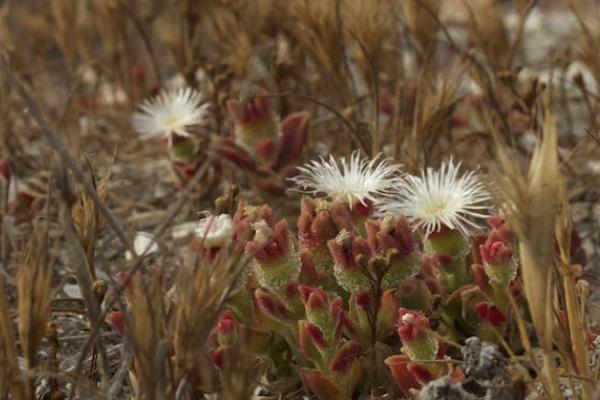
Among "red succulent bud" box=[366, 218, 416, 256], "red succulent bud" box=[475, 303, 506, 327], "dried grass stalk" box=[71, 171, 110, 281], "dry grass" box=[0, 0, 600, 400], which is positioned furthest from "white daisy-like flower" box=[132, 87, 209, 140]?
"red succulent bud" box=[475, 303, 506, 327]

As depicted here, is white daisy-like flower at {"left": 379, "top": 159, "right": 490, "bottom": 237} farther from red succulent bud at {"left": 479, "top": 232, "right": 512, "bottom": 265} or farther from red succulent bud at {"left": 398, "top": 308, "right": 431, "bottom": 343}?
red succulent bud at {"left": 398, "top": 308, "right": 431, "bottom": 343}

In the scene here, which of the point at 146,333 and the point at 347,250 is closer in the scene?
the point at 146,333

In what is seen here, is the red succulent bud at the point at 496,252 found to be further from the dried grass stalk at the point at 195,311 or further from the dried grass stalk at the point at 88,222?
the dried grass stalk at the point at 88,222

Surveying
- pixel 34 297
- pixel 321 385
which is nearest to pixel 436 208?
pixel 321 385

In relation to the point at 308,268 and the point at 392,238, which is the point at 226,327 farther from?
the point at 392,238

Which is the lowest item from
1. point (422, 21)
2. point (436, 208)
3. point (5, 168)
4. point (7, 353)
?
point (7, 353)

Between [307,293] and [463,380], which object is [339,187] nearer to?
[307,293]

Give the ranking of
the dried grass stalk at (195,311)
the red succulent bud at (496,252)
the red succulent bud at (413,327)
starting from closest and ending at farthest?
the dried grass stalk at (195,311) < the red succulent bud at (413,327) < the red succulent bud at (496,252)

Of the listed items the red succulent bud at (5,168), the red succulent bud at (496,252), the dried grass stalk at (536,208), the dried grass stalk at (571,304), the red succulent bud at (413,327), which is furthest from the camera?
the red succulent bud at (5,168)

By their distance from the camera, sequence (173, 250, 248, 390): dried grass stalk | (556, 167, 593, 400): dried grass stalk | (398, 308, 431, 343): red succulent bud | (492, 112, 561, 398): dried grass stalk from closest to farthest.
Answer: (492, 112, 561, 398): dried grass stalk
(173, 250, 248, 390): dried grass stalk
(556, 167, 593, 400): dried grass stalk
(398, 308, 431, 343): red succulent bud

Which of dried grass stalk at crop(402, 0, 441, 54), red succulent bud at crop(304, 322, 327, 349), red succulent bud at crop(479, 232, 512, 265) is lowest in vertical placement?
red succulent bud at crop(304, 322, 327, 349)

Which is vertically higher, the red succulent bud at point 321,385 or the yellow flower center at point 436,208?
the yellow flower center at point 436,208

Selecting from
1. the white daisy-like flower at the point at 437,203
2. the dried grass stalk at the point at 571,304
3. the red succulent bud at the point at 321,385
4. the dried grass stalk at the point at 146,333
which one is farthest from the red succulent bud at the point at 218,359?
the dried grass stalk at the point at 571,304
